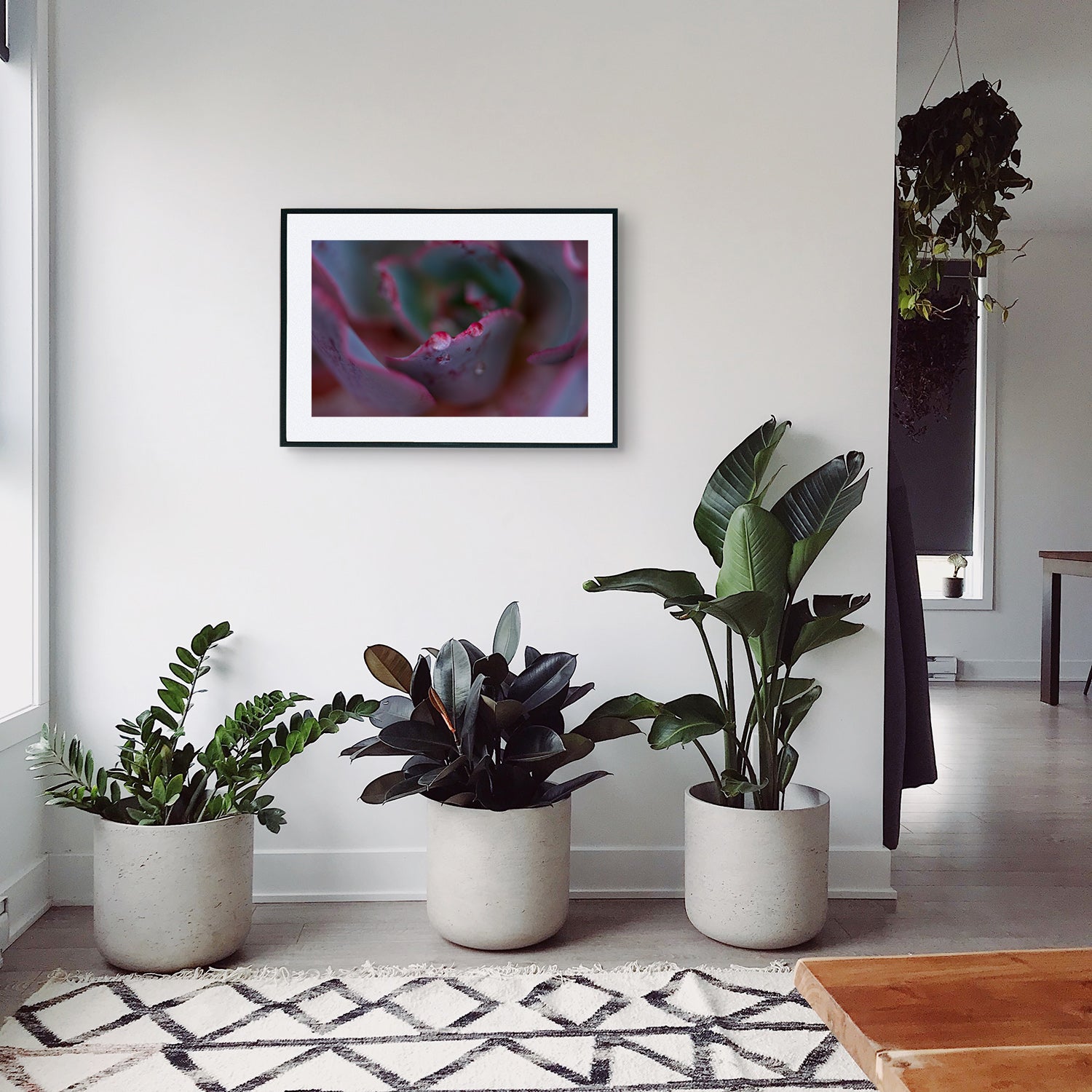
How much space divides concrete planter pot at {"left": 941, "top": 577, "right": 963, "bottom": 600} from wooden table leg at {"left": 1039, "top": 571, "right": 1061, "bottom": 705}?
1.99 ft

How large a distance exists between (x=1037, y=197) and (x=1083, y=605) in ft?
8.11

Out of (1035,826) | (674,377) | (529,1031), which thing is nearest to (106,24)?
(674,377)

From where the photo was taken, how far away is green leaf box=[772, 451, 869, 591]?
2.13 meters

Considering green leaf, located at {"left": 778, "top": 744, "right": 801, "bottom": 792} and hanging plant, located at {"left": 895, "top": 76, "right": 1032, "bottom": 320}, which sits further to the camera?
hanging plant, located at {"left": 895, "top": 76, "right": 1032, "bottom": 320}

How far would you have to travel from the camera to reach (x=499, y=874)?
2088 mm

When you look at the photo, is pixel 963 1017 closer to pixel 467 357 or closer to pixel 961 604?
pixel 467 357

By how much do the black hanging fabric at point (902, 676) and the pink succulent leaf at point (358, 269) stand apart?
140 cm

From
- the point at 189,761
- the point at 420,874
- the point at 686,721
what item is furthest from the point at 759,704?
the point at 189,761

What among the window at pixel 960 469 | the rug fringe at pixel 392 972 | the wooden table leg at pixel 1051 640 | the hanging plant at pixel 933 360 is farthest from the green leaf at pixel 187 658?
the window at pixel 960 469

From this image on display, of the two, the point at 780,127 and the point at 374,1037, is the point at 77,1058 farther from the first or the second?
the point at 780,127

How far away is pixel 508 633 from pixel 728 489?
61cm

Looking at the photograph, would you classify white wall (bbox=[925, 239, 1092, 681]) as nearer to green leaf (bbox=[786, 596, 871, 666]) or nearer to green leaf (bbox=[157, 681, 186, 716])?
green leaf (bbox=[786, 596, 871, 666])

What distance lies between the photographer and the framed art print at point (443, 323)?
243 cm

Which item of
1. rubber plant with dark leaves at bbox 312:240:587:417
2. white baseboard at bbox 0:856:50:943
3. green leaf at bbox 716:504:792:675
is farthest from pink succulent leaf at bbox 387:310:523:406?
white baseboard at bbox 0:856:50:943
